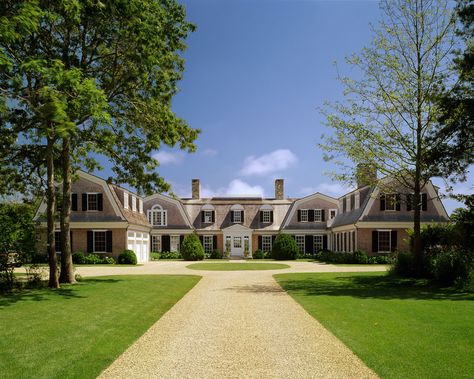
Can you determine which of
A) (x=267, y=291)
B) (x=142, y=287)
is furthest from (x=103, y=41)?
(x=267, y=291)

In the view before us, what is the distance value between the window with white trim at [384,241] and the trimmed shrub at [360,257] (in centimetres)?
205

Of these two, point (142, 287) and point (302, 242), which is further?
point (302, 242)

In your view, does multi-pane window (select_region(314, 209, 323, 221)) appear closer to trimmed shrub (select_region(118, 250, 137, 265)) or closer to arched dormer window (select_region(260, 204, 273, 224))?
arched dormer window (select_region(260, 204, 273, 224))

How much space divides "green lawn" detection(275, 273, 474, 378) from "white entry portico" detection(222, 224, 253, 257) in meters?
30.4

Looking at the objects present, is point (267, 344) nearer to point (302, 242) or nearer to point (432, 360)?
point (432, 360)

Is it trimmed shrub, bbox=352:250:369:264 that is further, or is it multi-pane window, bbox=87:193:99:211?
multi-pane window, bbox=87:193:99:211

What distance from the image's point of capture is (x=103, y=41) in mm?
16641

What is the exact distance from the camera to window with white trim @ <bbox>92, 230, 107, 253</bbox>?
35812 mm

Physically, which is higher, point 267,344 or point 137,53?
point 137,53

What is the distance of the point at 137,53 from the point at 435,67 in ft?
42.8

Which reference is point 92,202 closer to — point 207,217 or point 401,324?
point 207,217

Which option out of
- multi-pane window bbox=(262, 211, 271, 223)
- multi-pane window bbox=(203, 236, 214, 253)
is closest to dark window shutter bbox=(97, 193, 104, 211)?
multi-pane window bbox=(203, 236, 214, 253)

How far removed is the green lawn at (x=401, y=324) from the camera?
6.63 metres

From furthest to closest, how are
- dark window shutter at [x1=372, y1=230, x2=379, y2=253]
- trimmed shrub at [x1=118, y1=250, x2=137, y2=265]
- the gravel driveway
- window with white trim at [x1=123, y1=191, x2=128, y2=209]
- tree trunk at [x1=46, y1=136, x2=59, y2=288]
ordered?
1. window with white trim at [x1=123, y1=191, x2=128, y2=209]
2. dark window shutter at [x1=372, y1=230, x2=379, y2=253]
3. trimmed shrub at [x1=118, y1=250, x2=137, y2=265]
4. tree trunk at [x1=46, y1=136, x2=59, y2=288]
5. the gravel driveway
